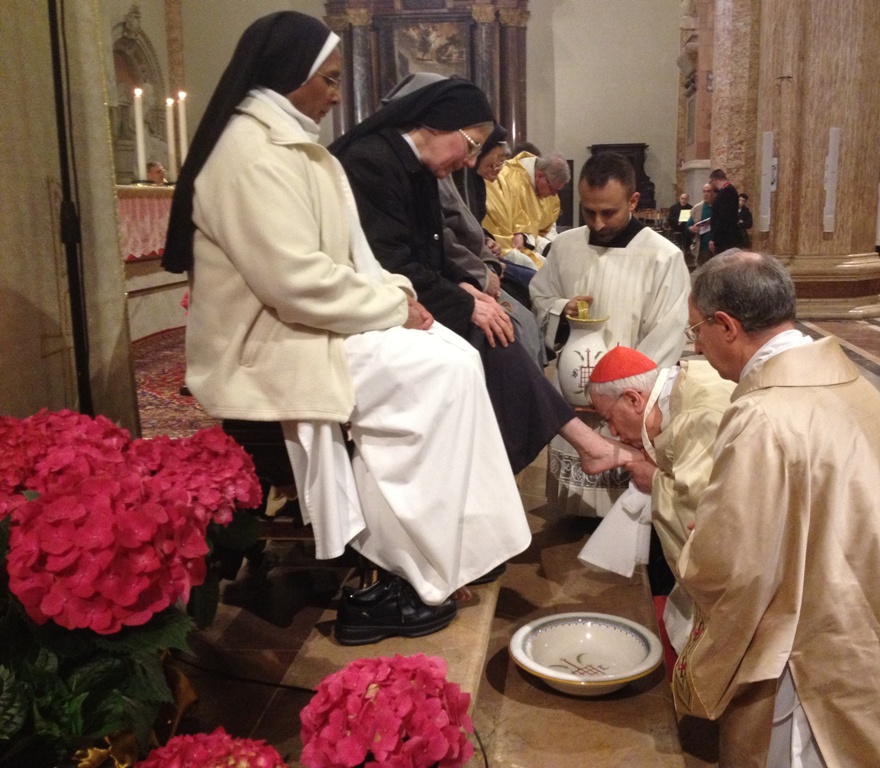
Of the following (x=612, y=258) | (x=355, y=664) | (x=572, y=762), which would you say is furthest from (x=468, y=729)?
(x=612, y=258)

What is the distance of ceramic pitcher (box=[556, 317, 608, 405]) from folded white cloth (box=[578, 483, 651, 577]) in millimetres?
723

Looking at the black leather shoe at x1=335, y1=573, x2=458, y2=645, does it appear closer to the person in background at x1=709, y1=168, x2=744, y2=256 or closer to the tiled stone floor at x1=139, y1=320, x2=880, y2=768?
the tiled stone floor at x1=139, y1=320, x2=880, y2=768

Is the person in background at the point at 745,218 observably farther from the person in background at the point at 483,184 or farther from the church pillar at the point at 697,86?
the person in background at the point at 483,184

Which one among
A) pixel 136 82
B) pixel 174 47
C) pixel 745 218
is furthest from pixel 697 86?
pixel 136 82

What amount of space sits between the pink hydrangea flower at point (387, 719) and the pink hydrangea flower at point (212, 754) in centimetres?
10

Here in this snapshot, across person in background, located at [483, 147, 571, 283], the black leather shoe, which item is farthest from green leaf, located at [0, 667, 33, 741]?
person in background, located at [483, 147, 571, 283]

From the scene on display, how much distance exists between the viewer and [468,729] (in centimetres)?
168

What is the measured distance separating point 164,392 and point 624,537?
3481mm

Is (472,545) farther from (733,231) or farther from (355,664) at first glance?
(733,231)

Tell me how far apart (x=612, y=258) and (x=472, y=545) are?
2.17 metres

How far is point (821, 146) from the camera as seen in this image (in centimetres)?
928

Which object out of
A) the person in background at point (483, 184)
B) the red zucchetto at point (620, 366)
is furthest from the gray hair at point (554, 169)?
the red zucchetto at point (620, 366)

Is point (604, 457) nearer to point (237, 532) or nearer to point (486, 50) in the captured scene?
point (237, 532)

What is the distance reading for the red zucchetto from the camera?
3430 millimetres
